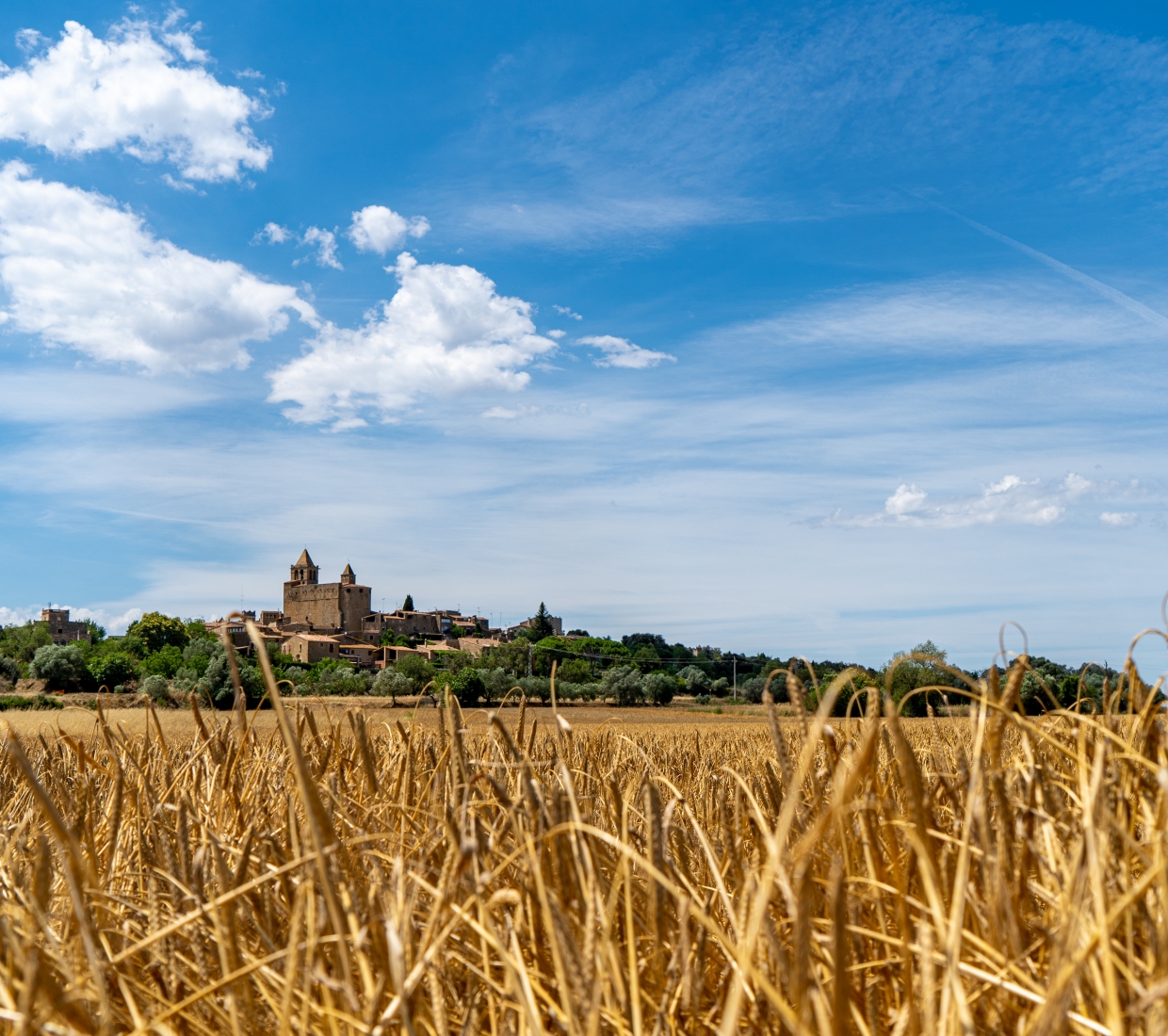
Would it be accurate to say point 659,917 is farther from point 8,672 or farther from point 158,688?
point 8,672

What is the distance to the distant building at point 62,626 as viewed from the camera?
4028 inches

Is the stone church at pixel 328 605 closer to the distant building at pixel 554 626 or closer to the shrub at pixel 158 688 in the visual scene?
the distant building at pixel 554 626

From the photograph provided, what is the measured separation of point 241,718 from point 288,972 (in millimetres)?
1854

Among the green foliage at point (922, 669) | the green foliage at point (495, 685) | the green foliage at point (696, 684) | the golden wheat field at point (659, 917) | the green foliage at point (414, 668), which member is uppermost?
the green foliage at point (922, 669)

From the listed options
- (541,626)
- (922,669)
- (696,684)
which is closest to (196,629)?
(541,626)

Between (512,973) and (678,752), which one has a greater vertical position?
(512,973)

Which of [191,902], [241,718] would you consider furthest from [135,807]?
[191,902]

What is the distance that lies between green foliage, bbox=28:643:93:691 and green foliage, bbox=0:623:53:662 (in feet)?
89.0

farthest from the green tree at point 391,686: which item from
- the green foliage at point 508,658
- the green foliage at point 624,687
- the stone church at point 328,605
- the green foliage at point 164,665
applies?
the stone church at point 328,605

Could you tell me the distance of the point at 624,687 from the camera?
50875 mm

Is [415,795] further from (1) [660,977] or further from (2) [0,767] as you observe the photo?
(2) [0,767]

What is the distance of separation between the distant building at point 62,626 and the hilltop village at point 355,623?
43.2ft

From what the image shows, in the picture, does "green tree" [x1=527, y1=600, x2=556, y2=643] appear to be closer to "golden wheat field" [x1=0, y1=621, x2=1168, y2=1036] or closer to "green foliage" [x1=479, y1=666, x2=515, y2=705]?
"green foliage" [x1=479, y1=666, x2=515, y2=705]

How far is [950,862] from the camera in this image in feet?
4.79
